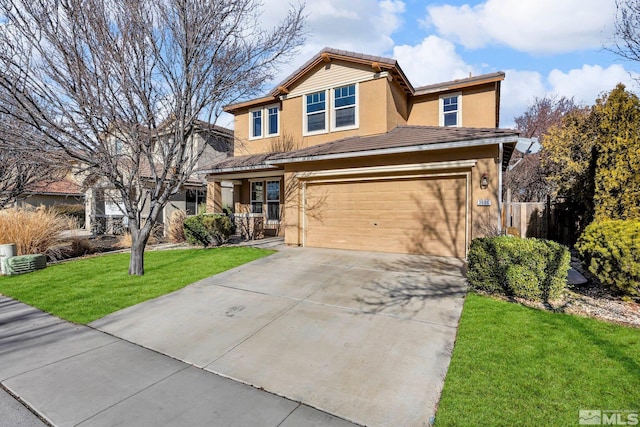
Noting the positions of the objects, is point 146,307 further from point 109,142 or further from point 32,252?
point 32,252

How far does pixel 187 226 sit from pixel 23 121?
19.9ft

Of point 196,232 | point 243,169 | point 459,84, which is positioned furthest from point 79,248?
point 459,84

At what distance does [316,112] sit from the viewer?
12.5m

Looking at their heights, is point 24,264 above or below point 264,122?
below

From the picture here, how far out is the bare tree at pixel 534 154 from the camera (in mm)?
19578

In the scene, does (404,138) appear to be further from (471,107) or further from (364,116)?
(471,107)

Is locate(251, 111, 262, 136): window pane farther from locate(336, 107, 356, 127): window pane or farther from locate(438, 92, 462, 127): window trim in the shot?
locate(438, 92, 462, 127): window trim

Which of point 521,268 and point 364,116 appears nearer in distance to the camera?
point 521,268

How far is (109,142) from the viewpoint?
7.46 meters

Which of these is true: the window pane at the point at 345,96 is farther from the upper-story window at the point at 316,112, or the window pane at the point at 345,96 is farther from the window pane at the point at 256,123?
the window pane at the point at 256,123

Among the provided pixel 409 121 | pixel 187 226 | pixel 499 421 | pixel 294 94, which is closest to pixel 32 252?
pixel 187 226

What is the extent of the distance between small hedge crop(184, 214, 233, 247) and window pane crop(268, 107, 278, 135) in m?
4.89

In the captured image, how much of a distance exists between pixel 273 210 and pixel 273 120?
13.9 feet

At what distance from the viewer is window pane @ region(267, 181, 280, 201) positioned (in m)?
14.3
